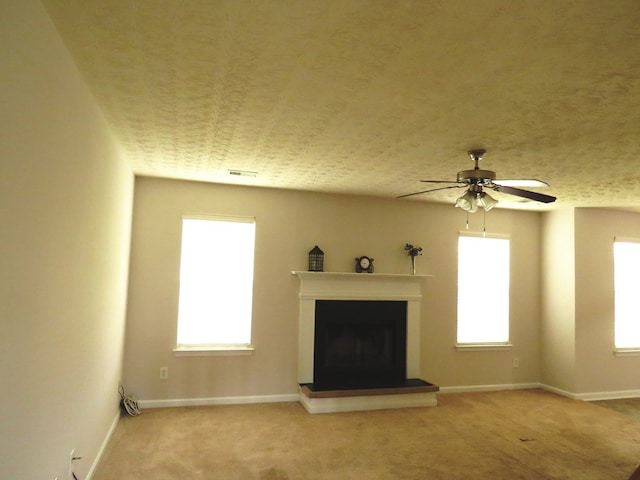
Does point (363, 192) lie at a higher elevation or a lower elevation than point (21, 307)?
higher

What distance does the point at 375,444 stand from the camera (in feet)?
12.8

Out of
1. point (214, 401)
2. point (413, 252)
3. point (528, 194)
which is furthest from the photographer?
point (413, 252)

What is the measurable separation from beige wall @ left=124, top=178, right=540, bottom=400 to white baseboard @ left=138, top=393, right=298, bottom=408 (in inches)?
1.8

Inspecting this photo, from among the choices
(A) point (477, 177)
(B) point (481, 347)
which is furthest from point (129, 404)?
(B) point (481, 347)

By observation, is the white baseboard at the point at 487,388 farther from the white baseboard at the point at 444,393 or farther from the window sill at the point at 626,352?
the window sill at the point at 626,352

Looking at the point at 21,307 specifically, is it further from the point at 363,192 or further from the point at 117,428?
the point at 363,192

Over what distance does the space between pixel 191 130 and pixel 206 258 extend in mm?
2096

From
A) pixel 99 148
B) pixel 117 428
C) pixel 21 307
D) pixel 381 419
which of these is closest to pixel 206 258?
pixel 117 428

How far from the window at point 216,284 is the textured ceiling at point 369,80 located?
1.22 meters

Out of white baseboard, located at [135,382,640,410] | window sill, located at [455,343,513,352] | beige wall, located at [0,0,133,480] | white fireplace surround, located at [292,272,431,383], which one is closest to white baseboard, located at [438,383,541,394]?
white baseboard, located at [135,382,640,410]

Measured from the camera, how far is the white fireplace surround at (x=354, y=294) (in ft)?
16.9

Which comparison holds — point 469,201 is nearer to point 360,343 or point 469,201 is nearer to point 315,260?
point 315,260

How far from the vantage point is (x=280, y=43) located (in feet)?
6.38

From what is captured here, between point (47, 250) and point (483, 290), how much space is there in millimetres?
5400
